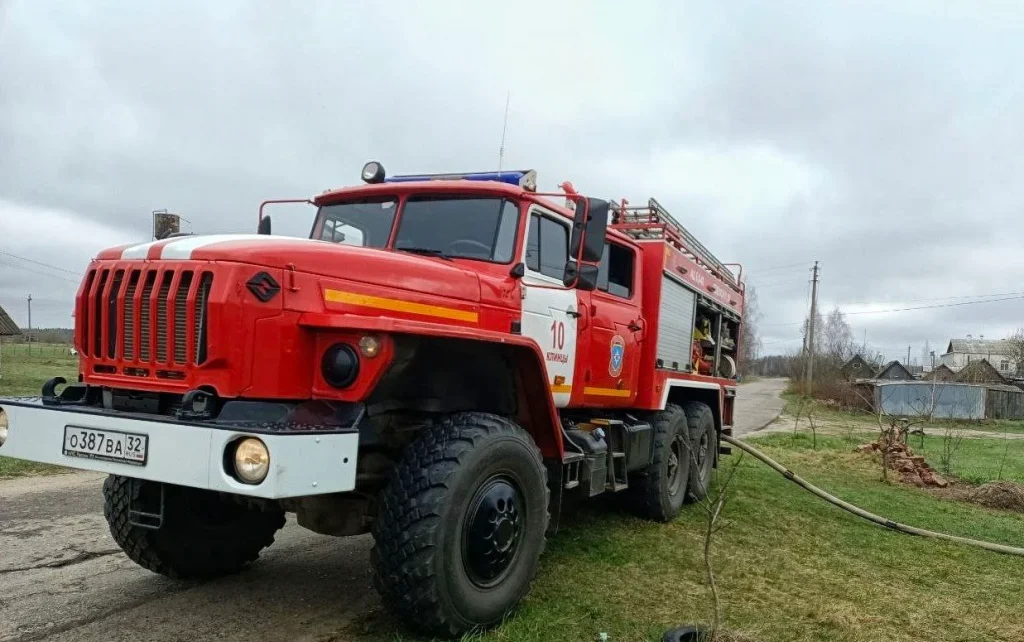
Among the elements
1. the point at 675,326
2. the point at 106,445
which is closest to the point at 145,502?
the point at 106,445

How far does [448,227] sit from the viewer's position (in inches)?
191

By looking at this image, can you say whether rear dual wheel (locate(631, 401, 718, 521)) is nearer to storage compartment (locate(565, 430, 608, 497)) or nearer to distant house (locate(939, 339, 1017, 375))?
storage compartment (locate(565, 430, 608, 497))

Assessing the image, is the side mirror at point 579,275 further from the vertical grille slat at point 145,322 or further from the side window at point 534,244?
the vertical grille slat at point 145,322

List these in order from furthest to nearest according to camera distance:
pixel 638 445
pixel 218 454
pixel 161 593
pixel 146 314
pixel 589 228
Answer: pixel 638 445, pixel 589 228, pixel 161 593, pixel 146 314, pixel 218 454

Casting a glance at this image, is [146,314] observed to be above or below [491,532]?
above

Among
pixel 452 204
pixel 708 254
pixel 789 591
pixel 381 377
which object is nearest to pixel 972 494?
pixel 708 254

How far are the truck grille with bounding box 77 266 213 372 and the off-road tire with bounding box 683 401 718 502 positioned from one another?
18.0 ft

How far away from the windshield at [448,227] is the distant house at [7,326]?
31148 millimetres

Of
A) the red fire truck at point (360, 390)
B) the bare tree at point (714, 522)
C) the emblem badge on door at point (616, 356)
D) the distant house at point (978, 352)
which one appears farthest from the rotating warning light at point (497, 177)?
the distant house at point (978, 352)

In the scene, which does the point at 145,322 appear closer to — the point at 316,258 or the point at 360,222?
the point at 316,258

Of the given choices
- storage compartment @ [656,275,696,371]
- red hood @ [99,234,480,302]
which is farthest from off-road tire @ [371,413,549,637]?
storage compartment @ [656,275,696,371]

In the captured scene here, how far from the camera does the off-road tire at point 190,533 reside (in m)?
4.23

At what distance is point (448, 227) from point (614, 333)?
6.11ft

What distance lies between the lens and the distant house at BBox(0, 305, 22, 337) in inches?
1182
